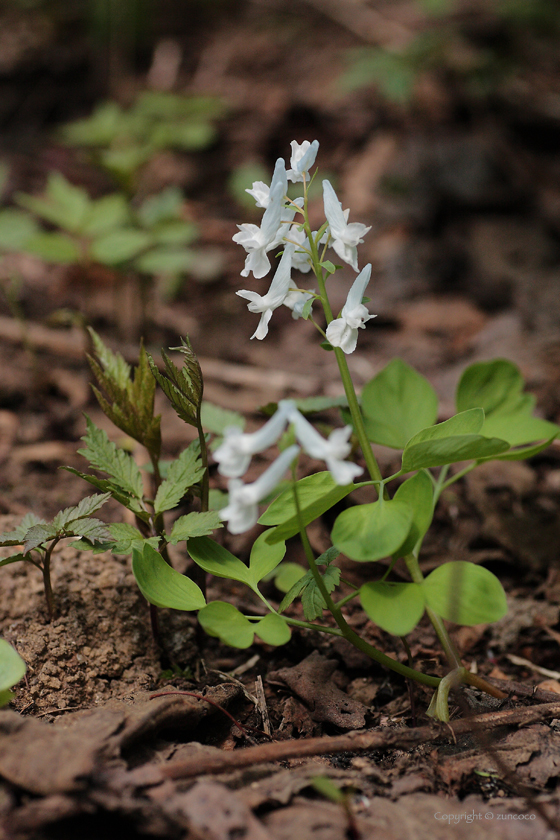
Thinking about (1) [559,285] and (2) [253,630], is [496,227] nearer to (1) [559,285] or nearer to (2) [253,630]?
(1) [559,285]

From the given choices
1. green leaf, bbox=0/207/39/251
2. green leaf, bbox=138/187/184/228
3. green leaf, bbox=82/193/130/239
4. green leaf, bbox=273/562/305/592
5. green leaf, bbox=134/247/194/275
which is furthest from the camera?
green leaf, bbox=138/187/184/228

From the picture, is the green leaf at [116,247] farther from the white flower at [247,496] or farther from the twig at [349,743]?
the twig at [349,743]

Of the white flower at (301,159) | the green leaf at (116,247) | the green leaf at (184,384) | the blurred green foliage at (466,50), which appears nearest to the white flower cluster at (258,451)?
the green leaf at (184,384)

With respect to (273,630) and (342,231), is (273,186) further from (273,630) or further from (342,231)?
(273,630)

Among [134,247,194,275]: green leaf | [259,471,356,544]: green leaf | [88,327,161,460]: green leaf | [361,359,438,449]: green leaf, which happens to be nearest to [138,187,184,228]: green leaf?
[134,247,194,275]: green leaf

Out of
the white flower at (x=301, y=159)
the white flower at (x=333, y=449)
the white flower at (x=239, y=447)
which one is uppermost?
the white flower at (x=301, y=159)

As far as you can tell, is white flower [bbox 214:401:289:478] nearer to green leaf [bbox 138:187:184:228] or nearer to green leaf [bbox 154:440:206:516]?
green leaf [bbox 154:440:206:516]
